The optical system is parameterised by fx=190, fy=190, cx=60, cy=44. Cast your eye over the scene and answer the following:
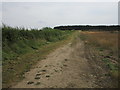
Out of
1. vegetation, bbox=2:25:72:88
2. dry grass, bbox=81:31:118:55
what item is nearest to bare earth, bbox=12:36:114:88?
vegetation, bbox=2:25:72:88

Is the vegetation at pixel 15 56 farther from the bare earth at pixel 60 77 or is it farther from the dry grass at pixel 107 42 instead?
the dry grass at pixel 107 42

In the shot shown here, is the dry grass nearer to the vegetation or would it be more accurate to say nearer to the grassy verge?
the grassy verge

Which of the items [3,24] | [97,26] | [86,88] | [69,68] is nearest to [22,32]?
[3,24]

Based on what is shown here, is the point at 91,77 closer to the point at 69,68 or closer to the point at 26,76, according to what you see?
the point at 69,68

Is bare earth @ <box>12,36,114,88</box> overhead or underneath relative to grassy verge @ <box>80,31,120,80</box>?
overhead

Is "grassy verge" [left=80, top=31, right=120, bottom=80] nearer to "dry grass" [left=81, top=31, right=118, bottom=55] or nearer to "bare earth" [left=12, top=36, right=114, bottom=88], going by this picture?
"dry grass" [left=81, top=31, right=118, bottom=55]

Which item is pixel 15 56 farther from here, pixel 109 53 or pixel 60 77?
pixel 109 53

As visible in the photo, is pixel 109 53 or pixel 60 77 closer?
pixel 60 77

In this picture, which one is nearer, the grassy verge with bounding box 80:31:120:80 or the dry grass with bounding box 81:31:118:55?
the grassy verge with bounding box 80:31:120:80

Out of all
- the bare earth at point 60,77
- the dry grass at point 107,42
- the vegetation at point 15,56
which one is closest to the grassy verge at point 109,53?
the dry grass at point 107,42

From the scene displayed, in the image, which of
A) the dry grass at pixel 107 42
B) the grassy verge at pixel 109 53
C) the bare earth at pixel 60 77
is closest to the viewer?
the bare earth at pixel 60 77

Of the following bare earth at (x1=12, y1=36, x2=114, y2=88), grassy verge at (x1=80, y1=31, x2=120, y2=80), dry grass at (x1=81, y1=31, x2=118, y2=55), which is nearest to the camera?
bare earth at (x1=12, y1=36, x2=114, y2=88)

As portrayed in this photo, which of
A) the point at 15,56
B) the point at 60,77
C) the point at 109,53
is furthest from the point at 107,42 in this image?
the point at 60,77

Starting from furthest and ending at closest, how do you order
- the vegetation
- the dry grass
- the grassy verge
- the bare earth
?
the dry grass, the grassy verge, the vegetation, the bare earth
